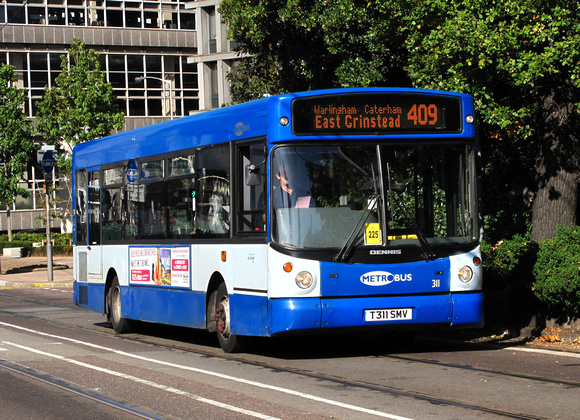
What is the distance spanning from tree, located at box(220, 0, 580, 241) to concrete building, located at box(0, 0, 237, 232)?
4706 cm

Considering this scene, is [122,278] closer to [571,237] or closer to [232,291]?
[232,291]

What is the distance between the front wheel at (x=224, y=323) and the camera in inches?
489

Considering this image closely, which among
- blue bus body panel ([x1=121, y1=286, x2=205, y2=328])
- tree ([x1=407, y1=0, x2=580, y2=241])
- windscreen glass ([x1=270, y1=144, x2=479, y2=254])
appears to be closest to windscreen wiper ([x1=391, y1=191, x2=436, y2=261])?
windscreen glass ([x1=270, y1=144, x2=479, y2=254])

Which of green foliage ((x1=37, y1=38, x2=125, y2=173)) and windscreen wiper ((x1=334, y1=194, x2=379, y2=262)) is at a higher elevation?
green foliage ((x1=37, y1=38, x2=125, y2=173))

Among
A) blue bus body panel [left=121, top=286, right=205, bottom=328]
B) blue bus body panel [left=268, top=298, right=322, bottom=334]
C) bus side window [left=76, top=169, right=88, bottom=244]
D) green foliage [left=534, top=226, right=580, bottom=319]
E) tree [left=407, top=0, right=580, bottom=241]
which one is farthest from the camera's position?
bus side window [left=76, top=169, right=88, bottom=244]

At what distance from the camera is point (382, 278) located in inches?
439

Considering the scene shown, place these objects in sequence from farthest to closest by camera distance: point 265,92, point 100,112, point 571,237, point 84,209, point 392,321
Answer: point 100,112, point 265,92, point 84,209, point 571,237, point 392,321

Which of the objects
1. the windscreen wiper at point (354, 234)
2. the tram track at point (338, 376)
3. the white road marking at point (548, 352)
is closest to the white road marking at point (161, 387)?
the tram track at point (338, 376)

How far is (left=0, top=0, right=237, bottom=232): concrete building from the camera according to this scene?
227 ft

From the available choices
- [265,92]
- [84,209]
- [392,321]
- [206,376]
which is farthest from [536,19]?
[265,92]

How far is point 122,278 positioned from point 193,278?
9.82 feet

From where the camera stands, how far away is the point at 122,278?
52.6 feet

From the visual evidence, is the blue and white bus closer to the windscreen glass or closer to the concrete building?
the windscreen glass

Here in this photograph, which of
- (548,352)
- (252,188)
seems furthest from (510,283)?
(252,188)
